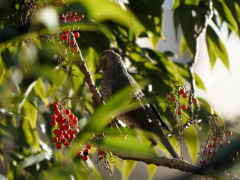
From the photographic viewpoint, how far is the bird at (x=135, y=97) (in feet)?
3.02

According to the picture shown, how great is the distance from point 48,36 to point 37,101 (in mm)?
1041

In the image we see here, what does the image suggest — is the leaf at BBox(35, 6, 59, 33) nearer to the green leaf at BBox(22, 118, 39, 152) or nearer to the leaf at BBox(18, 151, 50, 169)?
the leaf at BBox(18, 151, 50, 169)

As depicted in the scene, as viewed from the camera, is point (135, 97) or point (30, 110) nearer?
point (135, 97)

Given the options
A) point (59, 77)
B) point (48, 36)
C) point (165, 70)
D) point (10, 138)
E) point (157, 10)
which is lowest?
point (10, 138)

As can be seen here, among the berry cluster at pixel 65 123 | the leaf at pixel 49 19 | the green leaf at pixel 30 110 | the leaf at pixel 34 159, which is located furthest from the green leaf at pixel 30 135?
the leaf at pixel 49 19

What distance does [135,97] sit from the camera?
0.91 m

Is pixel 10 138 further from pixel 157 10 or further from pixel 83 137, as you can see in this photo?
pixel 83 137

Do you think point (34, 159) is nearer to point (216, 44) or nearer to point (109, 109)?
point (216, 44)

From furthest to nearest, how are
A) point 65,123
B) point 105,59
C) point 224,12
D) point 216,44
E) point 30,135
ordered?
point 30,135 → point 216,44 → point 224,12 → point 105,59 → point 65,123

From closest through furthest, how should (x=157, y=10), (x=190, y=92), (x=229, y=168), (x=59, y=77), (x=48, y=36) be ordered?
(x=229, y=168)
(x=48, y=36)
(x=190, y=92)
(x=59, y=77)
(x=157, y=10)

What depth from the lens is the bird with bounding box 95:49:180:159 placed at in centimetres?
92

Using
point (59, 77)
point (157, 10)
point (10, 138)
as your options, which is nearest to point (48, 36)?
point (59, 77)

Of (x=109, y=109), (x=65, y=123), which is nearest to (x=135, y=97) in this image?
(x=65, y=123)

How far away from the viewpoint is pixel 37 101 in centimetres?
166
